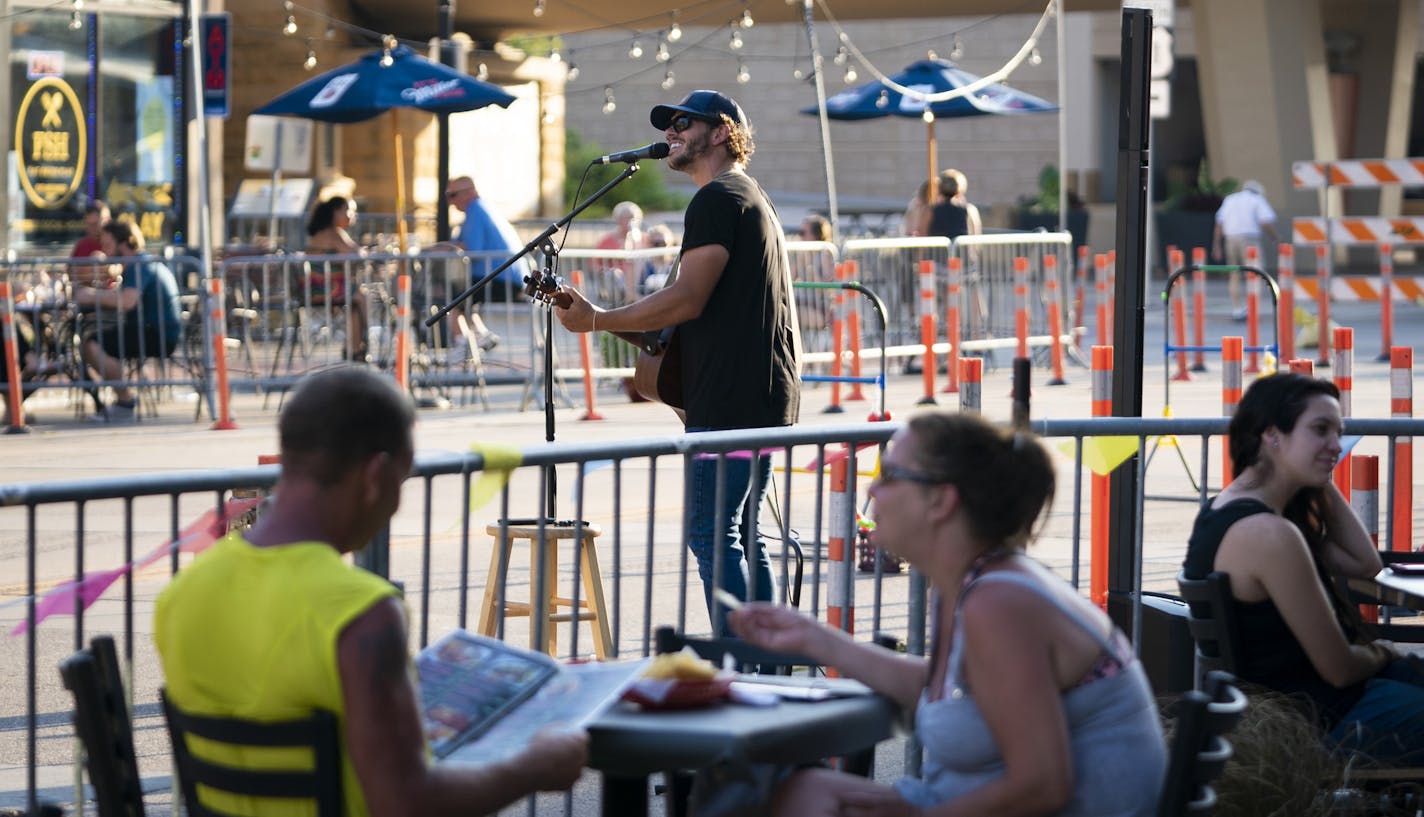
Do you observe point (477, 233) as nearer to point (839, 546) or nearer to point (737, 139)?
point (737, 139)

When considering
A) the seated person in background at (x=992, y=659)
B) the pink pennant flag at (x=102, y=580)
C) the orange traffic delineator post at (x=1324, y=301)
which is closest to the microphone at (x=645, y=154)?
the pink pennant flag at (x=102, y=580)

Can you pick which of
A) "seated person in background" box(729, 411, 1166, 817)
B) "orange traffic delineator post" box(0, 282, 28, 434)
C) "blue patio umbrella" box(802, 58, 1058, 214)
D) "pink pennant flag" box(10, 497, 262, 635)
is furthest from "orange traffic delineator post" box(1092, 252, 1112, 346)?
"seated person in background" box(729, 411, 1166, 817)

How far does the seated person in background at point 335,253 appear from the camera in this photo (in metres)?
16.2

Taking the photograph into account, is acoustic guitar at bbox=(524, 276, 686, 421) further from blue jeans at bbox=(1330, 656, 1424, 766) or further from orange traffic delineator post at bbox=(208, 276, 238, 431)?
orange traffic delineator post at bbox=(208, 276, 238, 431)

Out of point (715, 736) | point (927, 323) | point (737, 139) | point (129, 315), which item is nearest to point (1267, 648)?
point (715, 736)

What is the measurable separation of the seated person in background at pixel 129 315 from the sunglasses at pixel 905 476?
40.7 ft

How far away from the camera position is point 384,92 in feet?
61.7

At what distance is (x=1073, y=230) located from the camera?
36438mm

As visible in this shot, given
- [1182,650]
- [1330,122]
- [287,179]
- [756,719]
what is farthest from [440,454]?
[1330,122]

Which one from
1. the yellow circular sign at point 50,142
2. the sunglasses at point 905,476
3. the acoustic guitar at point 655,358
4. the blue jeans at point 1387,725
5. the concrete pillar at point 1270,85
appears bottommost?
the blue jeans at point 1387,725

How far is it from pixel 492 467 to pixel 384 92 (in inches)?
585

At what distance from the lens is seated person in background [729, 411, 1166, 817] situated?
11.3 ft

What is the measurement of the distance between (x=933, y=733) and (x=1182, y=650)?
2.52 meters

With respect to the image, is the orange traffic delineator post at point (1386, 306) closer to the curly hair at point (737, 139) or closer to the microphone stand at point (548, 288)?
the microphone stand at point (548, 288)
